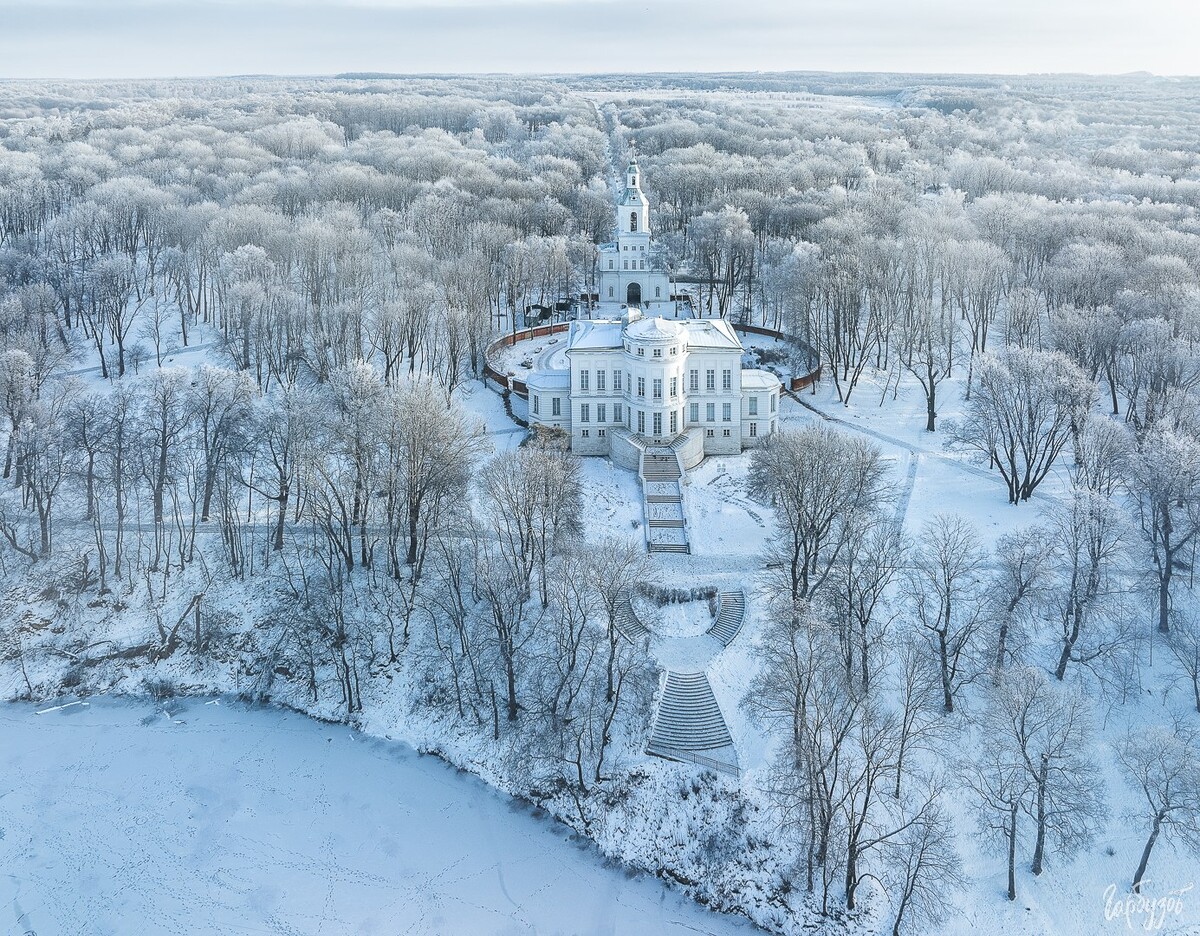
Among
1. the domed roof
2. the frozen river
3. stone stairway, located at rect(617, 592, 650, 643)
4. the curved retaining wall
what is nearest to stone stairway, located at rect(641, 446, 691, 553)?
stone stairway, located at rect(617, 592, 650, 643)

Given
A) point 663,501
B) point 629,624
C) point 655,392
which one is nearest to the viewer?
point 629,624

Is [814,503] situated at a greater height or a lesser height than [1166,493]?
lesser

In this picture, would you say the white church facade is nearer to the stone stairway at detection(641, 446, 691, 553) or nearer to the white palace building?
the white palace building

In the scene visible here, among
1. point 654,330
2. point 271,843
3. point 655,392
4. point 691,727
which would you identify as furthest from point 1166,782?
point 654,330

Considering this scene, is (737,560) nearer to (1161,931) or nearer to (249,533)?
(1161,931)

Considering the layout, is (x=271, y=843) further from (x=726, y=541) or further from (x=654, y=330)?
(x=654, y=330)

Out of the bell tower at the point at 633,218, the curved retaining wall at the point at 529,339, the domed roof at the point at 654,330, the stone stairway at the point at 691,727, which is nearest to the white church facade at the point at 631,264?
the bell tower at the point at 633,218

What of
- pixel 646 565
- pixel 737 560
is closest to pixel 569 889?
pixel 646 565
